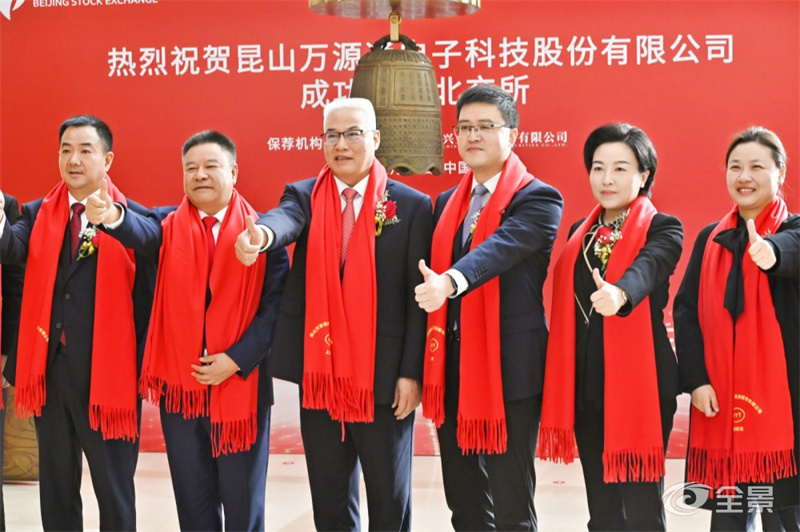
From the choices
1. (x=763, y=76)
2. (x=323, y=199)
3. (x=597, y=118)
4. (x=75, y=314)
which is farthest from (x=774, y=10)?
(x=75, y=314)

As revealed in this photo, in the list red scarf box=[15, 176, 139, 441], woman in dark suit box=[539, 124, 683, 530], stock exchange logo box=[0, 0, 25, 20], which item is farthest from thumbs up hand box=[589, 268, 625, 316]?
stock exchange logo box=[0, 0, 25, 20]

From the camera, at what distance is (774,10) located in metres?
4.57

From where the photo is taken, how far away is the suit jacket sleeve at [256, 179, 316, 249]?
275 centimetres

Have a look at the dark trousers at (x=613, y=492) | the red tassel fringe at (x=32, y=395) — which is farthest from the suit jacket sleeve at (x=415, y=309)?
the red tassel fringe at (x=32, y=395)

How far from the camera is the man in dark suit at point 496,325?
2.78m

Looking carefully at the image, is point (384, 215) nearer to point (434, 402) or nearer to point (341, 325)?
point (341, 325)

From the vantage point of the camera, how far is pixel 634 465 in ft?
8.96

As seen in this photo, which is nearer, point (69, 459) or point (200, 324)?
point (200, 324)

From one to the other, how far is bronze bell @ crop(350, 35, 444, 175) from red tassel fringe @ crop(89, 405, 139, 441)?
1.11m

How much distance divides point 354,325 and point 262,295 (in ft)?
1.14

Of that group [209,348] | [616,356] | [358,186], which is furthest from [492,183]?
[209,348]

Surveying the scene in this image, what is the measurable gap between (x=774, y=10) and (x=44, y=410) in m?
3.54

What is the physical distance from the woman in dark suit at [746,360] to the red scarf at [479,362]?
1.84ft

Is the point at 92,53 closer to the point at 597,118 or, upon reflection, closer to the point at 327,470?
the point at 597,118
